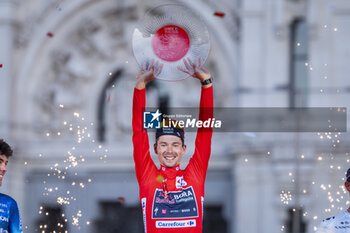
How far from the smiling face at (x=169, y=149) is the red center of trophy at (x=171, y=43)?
27.0 inches

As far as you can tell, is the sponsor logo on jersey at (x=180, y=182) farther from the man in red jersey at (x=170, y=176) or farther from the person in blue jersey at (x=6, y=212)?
the person in blue jersey at (x=6, y=212)

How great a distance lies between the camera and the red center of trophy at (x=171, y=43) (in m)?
5.31

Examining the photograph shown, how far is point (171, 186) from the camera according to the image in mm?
4891

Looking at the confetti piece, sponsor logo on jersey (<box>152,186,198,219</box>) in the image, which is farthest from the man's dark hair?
the confetti piece

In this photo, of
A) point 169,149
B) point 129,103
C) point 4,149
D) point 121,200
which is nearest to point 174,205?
point 169,149

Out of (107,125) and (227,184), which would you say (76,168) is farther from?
(227,184)

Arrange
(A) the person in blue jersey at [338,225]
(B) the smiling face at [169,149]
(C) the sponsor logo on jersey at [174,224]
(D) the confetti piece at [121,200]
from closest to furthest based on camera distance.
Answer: (A) the person in blue jersey at [338,225]
(C) the sponsor logo on jersey at [174,224]
(B) the smiling face at [169,149]
(D) the confetti piece at [121,200]

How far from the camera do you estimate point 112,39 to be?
A: 11.0 metres

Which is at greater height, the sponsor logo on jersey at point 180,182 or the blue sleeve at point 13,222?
the sponsor logo on jersey at point 180,182

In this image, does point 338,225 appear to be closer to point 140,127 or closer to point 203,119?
point 203,119

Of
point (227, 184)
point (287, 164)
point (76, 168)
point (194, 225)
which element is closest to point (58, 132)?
point (76, 168)

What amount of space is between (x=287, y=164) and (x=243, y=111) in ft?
3.26

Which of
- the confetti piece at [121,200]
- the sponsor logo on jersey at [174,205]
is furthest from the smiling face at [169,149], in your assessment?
the confetti piece at [121,200]

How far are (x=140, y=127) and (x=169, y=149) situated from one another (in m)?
0.26
